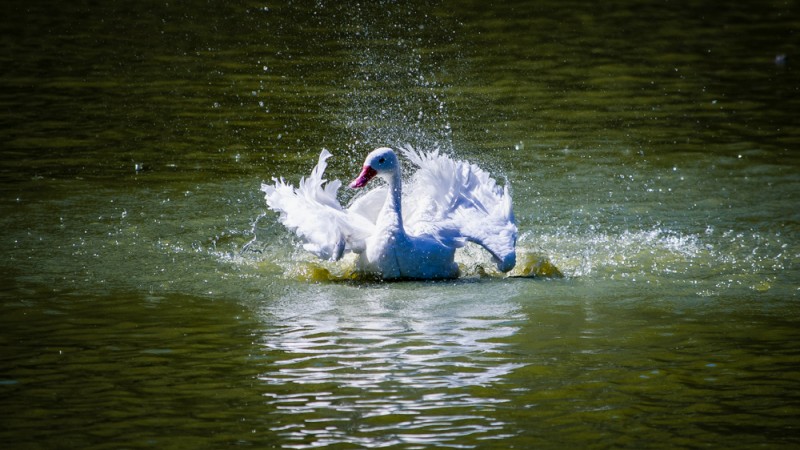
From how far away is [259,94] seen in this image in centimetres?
1692

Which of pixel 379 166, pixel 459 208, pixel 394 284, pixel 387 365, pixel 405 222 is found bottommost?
pixel 387 365

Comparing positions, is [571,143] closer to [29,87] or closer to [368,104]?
[368,104]

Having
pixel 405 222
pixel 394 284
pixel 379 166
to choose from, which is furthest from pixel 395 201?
pixel 394 284

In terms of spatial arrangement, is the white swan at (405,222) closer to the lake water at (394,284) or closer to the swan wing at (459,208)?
the swan wing at (459,208)

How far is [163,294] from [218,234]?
1824mm

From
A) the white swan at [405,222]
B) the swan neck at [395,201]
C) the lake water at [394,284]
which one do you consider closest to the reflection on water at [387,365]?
the lake water at [394,284]

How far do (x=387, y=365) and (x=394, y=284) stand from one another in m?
1.99

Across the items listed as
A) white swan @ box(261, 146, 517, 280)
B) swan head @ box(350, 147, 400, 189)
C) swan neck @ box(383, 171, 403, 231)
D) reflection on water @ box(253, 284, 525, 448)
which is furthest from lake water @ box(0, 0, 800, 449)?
swan head @ box(350, 147, 400, 189)

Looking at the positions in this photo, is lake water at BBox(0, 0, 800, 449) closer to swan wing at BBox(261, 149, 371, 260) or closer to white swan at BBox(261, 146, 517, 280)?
white swan at BBox(261, 146, 517, 280)

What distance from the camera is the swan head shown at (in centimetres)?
957

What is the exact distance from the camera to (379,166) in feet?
31.6

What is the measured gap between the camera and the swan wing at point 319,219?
29.8 feet

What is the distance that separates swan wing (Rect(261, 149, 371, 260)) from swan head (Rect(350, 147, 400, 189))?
283mm

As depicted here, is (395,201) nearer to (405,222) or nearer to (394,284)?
(405,222)
